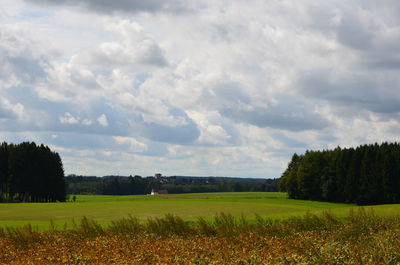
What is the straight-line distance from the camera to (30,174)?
374 ft

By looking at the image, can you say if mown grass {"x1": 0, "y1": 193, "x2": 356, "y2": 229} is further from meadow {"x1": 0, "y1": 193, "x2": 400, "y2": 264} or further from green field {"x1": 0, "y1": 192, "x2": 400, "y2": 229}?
meadow {"x1": 0, "y1": 193, "x2": 400, "y2": 264}

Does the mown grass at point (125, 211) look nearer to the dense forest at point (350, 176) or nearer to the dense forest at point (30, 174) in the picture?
the dense forest at point (350, 176)

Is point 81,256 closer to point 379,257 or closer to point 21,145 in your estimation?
point 379,257

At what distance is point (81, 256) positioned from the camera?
19.5 m

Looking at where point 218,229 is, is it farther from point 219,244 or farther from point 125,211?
point 125,211

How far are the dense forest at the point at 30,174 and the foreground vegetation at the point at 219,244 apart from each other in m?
89.6

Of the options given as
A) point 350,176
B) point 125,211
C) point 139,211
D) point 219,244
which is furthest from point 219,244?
point 350,176

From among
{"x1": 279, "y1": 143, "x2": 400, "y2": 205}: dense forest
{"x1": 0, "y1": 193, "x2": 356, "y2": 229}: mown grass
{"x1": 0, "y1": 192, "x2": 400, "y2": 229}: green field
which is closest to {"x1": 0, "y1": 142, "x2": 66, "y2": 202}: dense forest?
{"x1": 0, "y1": 193, "x2": 356, "y2": 229}: mown grass

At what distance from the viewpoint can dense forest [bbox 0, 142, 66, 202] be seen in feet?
371

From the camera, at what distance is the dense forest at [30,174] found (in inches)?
4446

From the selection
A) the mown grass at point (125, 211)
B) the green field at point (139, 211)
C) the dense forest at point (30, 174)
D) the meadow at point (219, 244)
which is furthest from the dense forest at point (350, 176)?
the meadow at point (219, 244)

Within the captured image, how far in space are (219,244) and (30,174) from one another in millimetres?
100013

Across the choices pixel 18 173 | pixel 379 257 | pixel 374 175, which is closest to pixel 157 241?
pixel 379 257

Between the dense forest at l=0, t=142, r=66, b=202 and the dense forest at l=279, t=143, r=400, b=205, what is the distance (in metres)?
54.8
